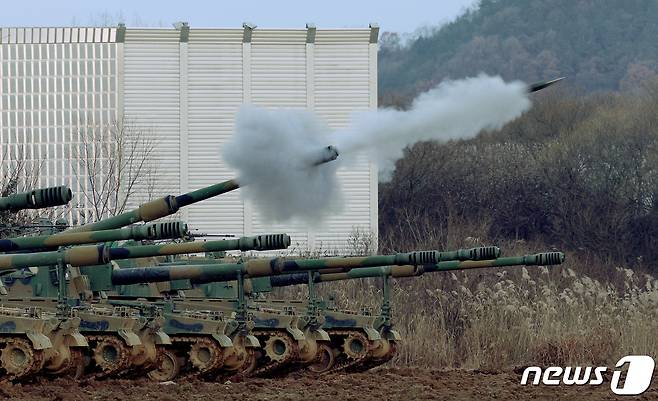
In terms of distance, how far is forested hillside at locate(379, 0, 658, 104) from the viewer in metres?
110

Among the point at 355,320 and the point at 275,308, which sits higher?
the point at 275,308

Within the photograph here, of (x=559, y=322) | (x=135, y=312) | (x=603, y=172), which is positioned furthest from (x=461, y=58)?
(x=135, y=312)

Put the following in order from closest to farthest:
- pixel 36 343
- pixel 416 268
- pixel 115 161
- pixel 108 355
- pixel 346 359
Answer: pixel 36 343, pixel 108 355, pixel 346 359, pixel 416 268, pixel 115 161

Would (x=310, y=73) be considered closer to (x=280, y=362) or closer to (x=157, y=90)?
(x=157, y=90)

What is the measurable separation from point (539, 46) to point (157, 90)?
71643 millimetres

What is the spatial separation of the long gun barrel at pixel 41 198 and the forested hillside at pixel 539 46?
77.2 m

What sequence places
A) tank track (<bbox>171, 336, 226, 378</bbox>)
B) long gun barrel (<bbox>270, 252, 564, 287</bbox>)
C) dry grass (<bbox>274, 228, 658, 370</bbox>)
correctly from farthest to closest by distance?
1. dry grass (<bbox>274, 228, 658, 370</bbox>)
2. long gun barrel (<bbox>270, 252, 564, 287</bbox>)
3. tank track (<bbox>171, 336, 226, 378</bbox>)

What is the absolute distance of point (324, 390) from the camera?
26094 mm

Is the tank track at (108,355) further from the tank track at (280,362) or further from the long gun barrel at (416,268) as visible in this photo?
the long gun barrel at (416,268)

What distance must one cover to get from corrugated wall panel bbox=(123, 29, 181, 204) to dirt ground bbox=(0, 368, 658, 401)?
27.7 m

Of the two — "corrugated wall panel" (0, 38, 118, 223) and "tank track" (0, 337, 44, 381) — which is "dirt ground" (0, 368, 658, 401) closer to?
"tank track" (0, 337, 44, 381)

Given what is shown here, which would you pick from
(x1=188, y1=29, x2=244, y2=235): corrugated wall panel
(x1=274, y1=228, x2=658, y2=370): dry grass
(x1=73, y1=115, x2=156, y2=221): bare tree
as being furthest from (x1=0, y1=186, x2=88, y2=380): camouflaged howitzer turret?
(x1=188, y1=29, x2=244, y2=235): corrugated wall panel

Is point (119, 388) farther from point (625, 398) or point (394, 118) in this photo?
point (625, 398)

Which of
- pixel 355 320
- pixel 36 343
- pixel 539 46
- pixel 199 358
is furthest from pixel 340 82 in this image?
pixel 539 46
